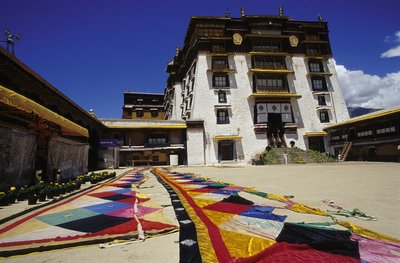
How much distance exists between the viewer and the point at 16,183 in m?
6.73

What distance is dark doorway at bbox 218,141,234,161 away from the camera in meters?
29.0

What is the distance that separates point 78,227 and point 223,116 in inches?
1071

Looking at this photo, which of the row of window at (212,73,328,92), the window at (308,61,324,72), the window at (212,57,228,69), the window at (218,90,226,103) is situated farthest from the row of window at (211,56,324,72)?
the window at (308,61,324,72)

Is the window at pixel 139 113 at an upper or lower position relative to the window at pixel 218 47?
lower

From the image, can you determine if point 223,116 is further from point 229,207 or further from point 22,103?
point 229,207

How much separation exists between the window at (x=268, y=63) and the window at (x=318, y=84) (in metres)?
5.27

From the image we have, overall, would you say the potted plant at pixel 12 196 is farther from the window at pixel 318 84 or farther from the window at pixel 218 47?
the window at pixel 318 84

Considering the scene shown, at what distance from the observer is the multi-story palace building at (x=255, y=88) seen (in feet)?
95.3

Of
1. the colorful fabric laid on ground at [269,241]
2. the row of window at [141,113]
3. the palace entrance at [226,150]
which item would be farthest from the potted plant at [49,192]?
the row of window at [141,113]

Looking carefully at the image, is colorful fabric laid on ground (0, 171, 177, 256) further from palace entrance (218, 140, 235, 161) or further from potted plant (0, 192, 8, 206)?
palace entrance (218, 140, 235, 161)

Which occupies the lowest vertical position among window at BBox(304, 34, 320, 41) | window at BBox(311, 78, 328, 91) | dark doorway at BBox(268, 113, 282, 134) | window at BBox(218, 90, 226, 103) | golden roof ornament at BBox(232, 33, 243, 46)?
dark doorway at BBox(268, 113, 282, 134)

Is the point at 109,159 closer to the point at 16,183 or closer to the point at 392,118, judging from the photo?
the point at 16,183

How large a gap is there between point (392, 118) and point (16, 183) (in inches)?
1131

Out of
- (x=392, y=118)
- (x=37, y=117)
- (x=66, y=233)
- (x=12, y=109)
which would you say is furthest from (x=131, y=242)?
(x=392, y=118)
